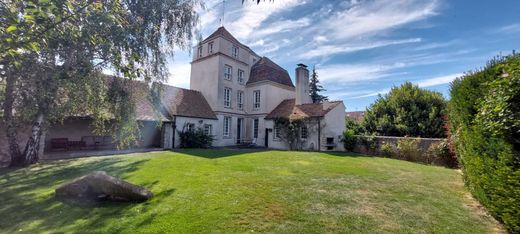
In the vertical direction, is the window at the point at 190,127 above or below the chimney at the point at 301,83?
below

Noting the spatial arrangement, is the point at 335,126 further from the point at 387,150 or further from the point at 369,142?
the point at 387,150

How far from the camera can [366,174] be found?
28.9 feet

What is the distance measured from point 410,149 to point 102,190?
15.5m

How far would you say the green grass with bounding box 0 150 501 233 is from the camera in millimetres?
4176

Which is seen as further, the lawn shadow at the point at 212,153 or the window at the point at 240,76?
the window at the point at 240,76

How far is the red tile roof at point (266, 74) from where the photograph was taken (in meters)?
24.3

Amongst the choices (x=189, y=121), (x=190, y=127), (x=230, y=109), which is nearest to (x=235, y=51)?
(x=230, y=109)

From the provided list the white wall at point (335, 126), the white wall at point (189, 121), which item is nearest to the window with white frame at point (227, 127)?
the white wall at point (189, 121)

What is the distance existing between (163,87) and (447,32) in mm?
13559

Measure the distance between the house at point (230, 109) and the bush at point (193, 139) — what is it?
0.50m

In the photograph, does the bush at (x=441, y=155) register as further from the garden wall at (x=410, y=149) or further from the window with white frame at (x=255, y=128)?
the window with white frame at (x=255, y=128)

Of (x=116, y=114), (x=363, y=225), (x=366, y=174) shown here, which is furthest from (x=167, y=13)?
(x=363, y=225)

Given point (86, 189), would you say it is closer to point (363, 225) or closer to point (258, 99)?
point (363, 225)

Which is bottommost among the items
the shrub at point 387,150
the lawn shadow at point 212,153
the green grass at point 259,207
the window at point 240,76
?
the green grass at point 259,207
